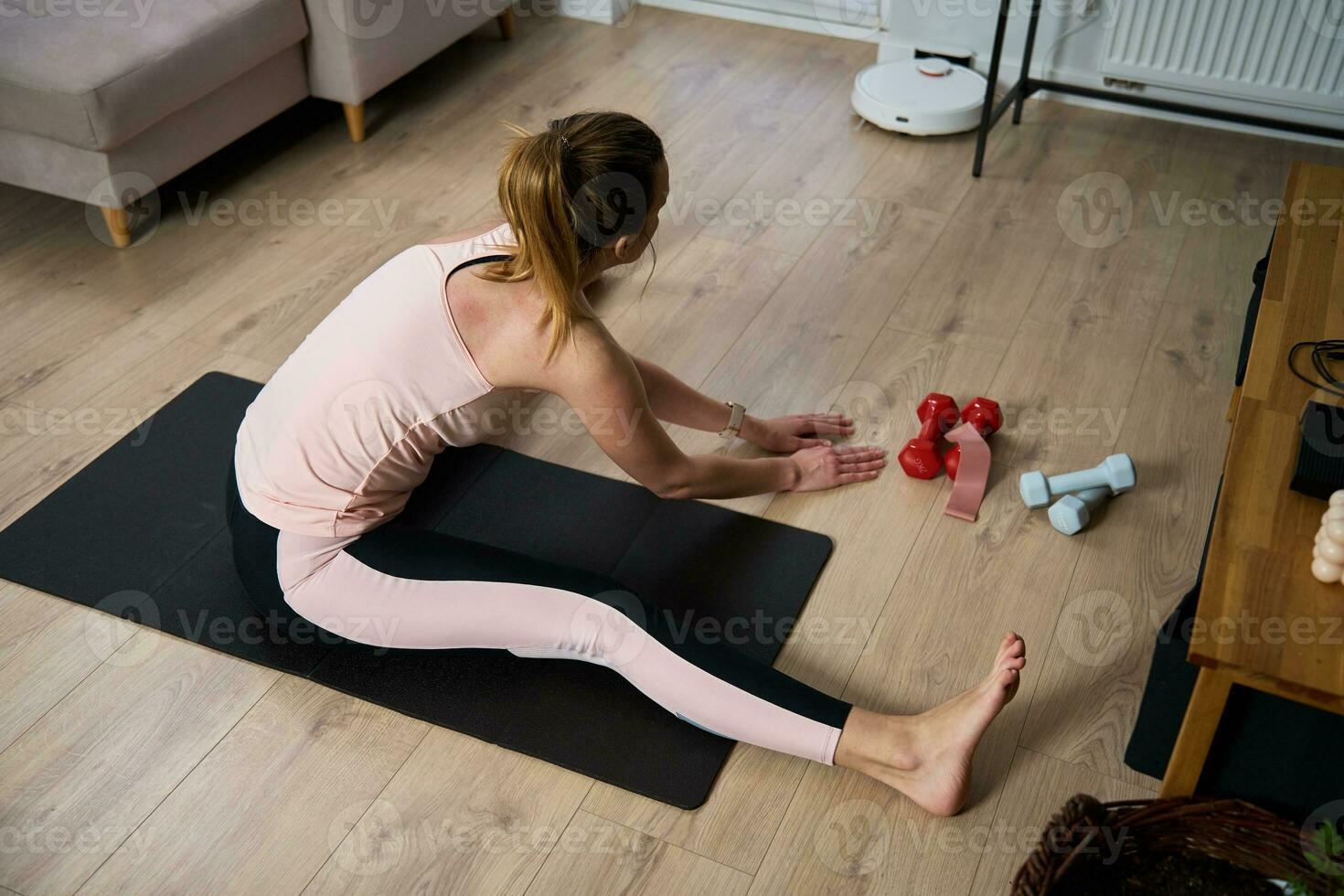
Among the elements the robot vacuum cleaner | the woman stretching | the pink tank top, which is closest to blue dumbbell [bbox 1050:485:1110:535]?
the woman stretching

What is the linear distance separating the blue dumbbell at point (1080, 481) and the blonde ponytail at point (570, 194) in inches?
32.2

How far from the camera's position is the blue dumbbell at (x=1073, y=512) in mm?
1836

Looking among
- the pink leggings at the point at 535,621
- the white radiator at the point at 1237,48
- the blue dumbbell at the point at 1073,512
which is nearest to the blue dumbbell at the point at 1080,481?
the blue dumbbell at the point at 1073,512

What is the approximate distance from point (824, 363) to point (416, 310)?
99 centimetres

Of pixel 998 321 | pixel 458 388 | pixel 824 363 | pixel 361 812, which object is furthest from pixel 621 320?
pixel 361 812

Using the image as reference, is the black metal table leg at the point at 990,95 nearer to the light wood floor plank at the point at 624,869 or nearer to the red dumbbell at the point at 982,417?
the red dumbbell at the point at 982,417

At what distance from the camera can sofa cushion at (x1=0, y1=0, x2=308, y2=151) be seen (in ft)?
7.64

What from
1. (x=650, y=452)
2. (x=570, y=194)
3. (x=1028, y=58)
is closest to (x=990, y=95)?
(x=1028, y=58)

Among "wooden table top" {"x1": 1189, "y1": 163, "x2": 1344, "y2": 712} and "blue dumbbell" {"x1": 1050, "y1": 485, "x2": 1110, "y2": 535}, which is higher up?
"wooden table top" {"x1": 1189, "y1": 163, "x2": 1344, "y2": 712}

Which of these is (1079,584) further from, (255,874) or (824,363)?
(255,874)

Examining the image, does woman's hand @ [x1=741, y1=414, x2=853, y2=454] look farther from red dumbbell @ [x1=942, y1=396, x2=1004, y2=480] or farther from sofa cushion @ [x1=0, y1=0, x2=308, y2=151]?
sofa cushion @ [x1=0, y1=0, x2=308, y2=151]

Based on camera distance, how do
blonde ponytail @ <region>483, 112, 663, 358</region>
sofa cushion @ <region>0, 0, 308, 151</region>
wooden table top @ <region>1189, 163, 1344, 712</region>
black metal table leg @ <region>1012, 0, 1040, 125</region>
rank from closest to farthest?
wooden table top @ <region>1189, 163, 1344, 712</region> → blonde ponytail @ <region>483, 112, 663, 358</region> → sofa cushion @ <region>0, 0, 308, 151</region> → black metal table leg @ <region>1012, 0, 1040, 125</region>

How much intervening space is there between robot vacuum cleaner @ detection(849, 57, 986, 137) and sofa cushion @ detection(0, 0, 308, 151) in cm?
142

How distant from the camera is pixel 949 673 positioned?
5.44 feet
